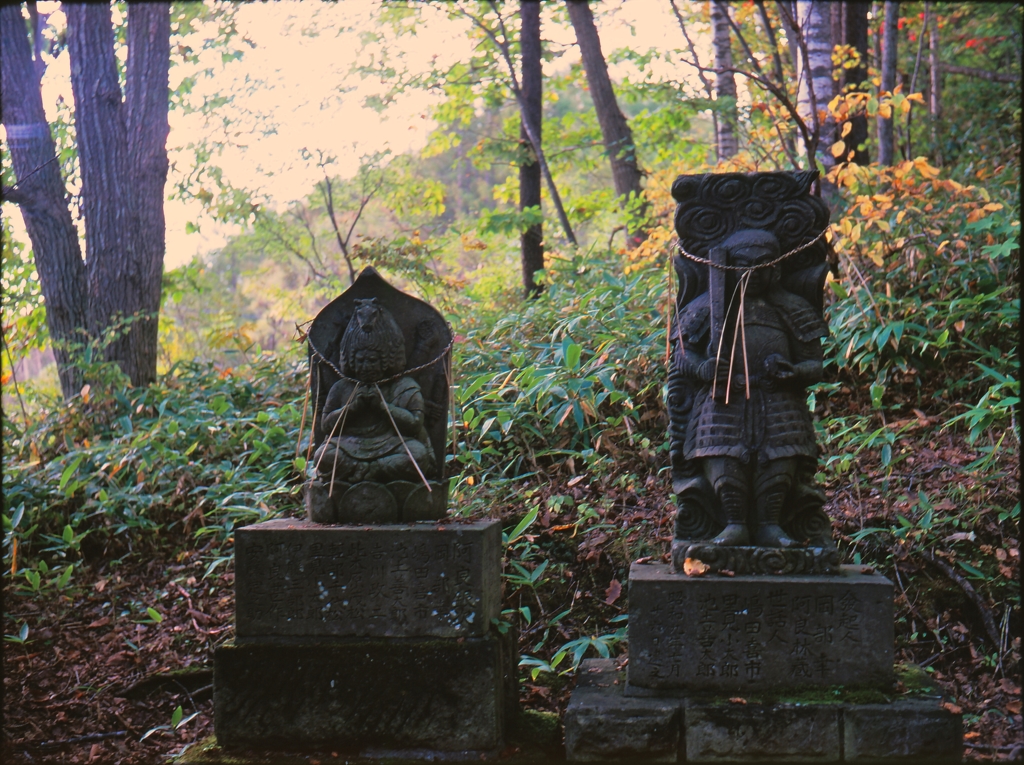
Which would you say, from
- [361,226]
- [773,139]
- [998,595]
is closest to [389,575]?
[998,595]

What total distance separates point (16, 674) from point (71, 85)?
21.4ft

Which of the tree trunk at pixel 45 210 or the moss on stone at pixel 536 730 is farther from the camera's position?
the tree trunk at pixel 45 210

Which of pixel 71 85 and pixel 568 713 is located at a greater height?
pixel 71 85

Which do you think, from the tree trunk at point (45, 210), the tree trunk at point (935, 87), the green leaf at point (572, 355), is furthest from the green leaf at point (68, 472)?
the tree trunk at point (935, 87)

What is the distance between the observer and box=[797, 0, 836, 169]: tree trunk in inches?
259

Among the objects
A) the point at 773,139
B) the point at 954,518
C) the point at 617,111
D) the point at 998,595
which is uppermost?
the point at 617,111

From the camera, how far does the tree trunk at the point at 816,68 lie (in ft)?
21.6

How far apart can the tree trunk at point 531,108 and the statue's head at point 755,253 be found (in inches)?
236

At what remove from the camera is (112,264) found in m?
8.58

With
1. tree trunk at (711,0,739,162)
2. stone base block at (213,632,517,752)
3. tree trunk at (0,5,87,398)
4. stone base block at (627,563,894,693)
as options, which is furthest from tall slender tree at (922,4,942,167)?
tree trunk at (0,5,87,398)

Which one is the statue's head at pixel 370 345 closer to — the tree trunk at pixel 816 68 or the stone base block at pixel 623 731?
the stone base block at pixel 623 731

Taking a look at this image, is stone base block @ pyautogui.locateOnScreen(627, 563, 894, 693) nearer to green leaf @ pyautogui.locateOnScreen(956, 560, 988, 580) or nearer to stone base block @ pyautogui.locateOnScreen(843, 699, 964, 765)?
stone base block @ pyautogui.locateOnScreen(843, 699, 964, 765)

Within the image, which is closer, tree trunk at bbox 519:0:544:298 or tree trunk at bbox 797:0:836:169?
tree trunk at bbox 797:0:836:169

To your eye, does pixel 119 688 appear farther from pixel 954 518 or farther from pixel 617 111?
pixel 617 111
